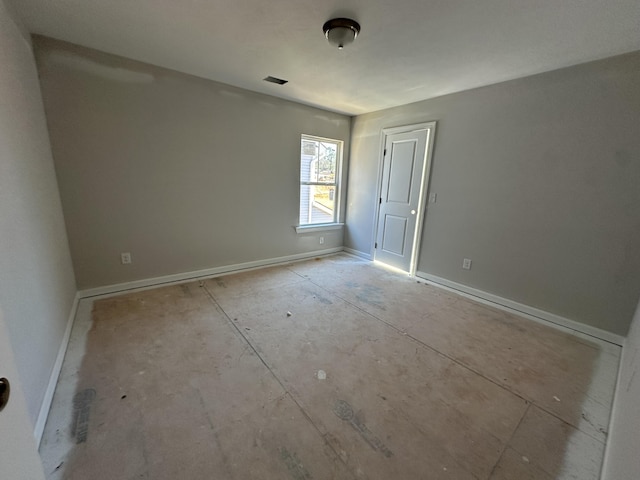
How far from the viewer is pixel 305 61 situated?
2.37 metres

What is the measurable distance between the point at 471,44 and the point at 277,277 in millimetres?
3011

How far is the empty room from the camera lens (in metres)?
1.33

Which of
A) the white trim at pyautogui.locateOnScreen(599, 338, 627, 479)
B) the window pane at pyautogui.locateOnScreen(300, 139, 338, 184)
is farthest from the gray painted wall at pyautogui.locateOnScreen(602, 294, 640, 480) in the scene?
the window pane at pyautogui.locateOnScreen(300, 139, 338, 184)

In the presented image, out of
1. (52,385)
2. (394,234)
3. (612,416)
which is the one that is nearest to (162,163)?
(52,385)

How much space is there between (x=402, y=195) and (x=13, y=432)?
3831 mm

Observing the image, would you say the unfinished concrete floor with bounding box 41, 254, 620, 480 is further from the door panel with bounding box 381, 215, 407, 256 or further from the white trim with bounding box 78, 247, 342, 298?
the door panel with bounding box 381, 215, 407, 256

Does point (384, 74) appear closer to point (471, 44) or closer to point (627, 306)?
point (471, 44)

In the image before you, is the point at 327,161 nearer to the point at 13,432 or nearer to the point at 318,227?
the point at 318,227

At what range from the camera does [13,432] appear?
544 millimetres

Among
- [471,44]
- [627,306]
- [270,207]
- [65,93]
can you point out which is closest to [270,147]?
[270,207]

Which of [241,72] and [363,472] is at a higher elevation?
[241,72]

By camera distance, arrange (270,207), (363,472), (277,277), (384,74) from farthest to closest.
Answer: (270,207) < (277,277) < (384,74) < (363,472)

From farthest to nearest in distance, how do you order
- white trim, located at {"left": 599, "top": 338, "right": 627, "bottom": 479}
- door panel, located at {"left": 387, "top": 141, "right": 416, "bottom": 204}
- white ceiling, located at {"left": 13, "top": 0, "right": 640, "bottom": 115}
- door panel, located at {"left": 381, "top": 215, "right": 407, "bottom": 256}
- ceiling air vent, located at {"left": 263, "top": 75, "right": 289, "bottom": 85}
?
door panel, located at {"left": 381, "top": 215, "right": 407, "bottom": 256} → door panel, located at {"left": 387, "top": 141, "right": 416, "bottom": 204} → ceiling air vent, located at {"left": 263, "top": 75, "right": 289, "bottom": 85} → white ceiling, located at {"left": 13, "top": 0, "right": 640, "bottom": 115} → white trim, located at {"left": 599, "top": 338, "right": 627, "bottom": 479}

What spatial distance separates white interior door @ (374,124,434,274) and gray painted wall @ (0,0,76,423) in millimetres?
3665
